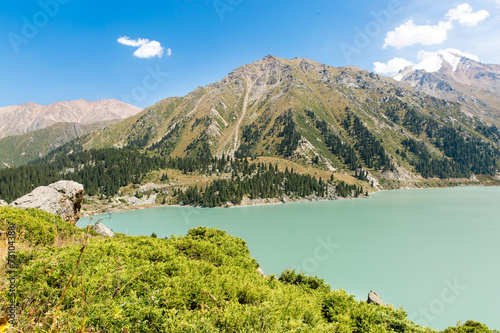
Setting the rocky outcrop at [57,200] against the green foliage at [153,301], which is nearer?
the green foliage at [153,301]

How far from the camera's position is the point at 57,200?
81.5ft

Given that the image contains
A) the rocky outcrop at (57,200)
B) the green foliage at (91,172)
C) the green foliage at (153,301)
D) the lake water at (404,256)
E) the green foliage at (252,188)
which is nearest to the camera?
the green foliage at (153,301)

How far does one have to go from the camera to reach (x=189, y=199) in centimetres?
11275

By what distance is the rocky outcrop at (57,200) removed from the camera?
2367cm

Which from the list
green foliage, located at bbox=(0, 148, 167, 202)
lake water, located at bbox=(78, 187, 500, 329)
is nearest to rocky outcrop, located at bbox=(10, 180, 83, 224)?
lake water, located at bbox=(78, 187, 500, 329)

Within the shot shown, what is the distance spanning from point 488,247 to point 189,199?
331 ft

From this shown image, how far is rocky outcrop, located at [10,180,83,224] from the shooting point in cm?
2367

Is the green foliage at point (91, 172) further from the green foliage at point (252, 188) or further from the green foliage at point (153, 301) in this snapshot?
the green foliage at point (153, 301)

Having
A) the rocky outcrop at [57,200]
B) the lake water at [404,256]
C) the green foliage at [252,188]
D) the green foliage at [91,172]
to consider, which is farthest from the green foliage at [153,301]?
the green foliage at [91,172]

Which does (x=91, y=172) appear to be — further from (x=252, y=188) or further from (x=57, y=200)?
(x=57, y=200)

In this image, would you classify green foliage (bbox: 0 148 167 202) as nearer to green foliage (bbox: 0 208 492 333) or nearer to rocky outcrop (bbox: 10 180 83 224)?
rocky outcrop (bbox: 10 180 83 224)

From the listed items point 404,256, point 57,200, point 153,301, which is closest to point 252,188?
point 404,256

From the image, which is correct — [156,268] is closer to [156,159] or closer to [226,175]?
[226,175]

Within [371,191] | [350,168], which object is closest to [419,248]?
[371,191]
